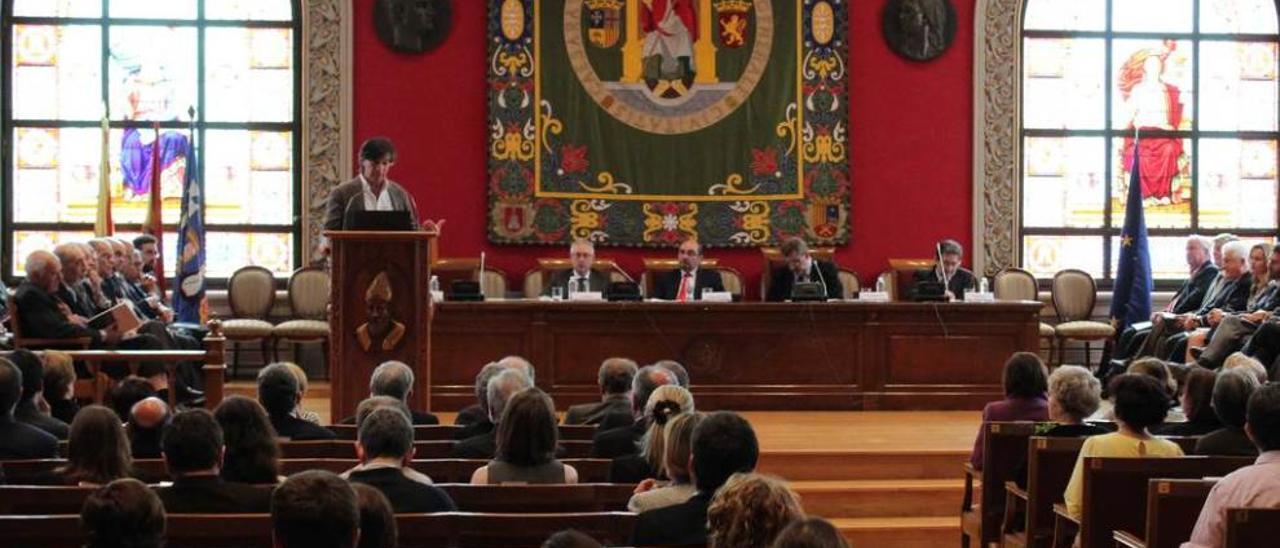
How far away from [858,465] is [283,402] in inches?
129

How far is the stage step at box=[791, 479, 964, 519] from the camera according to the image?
8.12 metres

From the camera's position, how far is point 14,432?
5.90 meters

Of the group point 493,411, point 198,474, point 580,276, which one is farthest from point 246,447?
point 580,276

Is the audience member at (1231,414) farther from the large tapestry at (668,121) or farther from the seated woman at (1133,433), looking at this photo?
the large tapestry at (668,121)

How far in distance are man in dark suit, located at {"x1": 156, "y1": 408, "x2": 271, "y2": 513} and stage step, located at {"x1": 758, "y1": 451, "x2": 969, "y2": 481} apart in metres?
4.33

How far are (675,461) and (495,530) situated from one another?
25.7 inches

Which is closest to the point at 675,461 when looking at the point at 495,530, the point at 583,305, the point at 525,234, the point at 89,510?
the point at 495,530

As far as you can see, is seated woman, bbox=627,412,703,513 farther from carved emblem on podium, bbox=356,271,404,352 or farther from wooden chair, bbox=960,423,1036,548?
carved emblem on podium, bbox=356,271,404,352

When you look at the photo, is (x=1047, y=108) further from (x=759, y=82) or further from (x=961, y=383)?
(x=961, y=383)

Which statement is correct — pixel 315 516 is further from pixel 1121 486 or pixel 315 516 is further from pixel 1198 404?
pixel 1198 404

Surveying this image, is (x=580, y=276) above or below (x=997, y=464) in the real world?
above

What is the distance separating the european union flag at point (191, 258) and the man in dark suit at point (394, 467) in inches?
309

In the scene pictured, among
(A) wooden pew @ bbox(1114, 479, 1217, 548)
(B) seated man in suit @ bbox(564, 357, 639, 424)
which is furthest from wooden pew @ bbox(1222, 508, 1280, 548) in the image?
(B) seated man in suit @ bbox(564, 357, 639, 424)

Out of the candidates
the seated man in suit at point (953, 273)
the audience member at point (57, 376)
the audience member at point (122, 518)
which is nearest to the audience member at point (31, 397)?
the audience member at point (57, 376)
